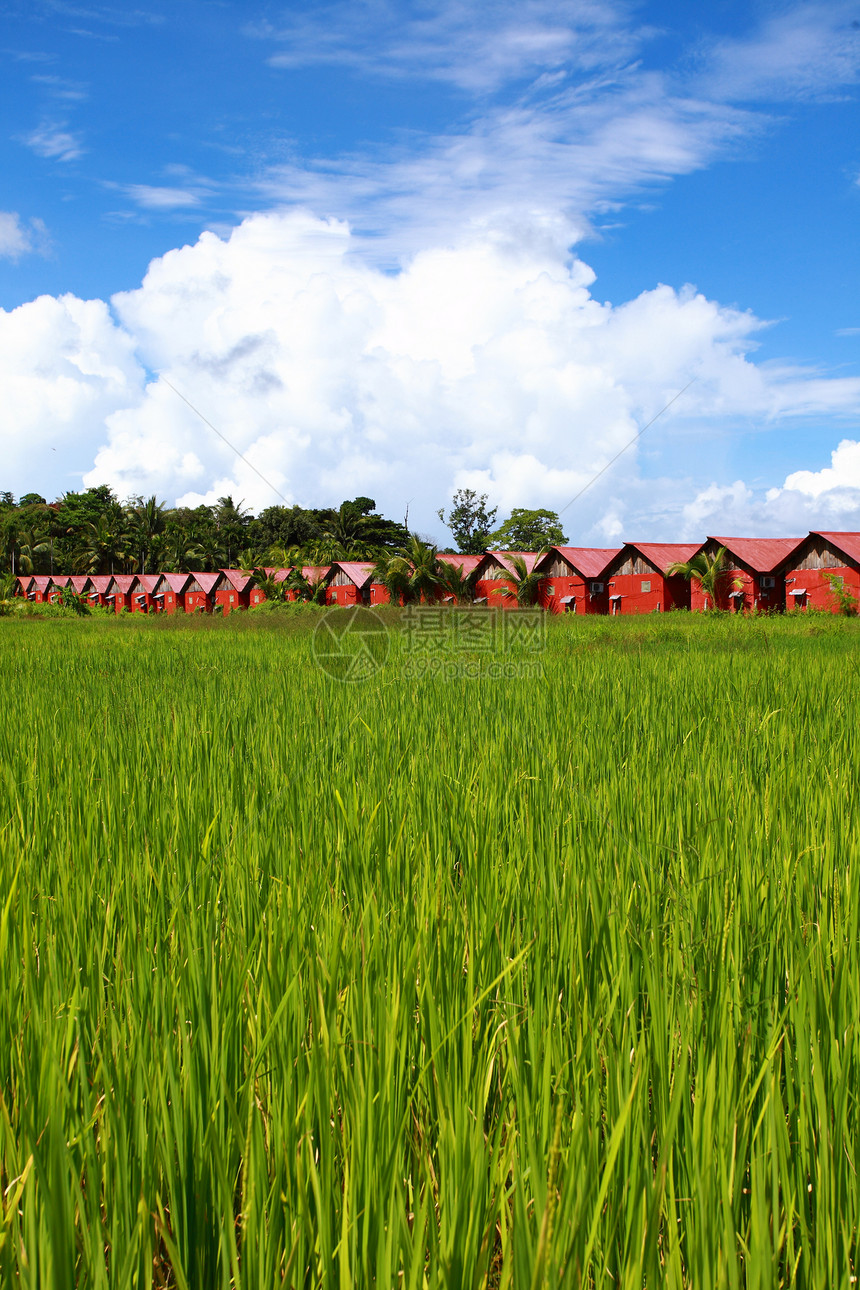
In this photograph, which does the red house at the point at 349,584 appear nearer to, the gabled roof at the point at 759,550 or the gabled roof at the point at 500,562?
the gabled roof at the point at 500,562

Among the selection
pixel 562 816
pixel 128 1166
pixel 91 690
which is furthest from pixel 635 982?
pixel 91 690

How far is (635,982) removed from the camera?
129 centimetres

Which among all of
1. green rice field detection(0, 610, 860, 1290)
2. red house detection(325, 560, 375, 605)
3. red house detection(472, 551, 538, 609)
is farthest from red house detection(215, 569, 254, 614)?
green rice field detection(0, 610, 860, 1290)

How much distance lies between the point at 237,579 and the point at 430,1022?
38.3m

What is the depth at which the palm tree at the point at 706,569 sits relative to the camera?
25.9 m

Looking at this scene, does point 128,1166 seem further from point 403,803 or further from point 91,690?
point 91,690

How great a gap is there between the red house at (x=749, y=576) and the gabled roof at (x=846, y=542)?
133 centimetres

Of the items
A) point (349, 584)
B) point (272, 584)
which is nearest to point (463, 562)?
point (349, 584)

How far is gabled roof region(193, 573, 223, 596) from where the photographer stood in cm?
4056

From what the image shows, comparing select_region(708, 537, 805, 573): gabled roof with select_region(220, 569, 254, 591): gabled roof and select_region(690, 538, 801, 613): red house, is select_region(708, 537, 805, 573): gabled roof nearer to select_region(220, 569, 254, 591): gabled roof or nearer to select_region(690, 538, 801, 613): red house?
select_region(690, 538, 801, 613): red house

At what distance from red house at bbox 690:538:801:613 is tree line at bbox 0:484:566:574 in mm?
21636

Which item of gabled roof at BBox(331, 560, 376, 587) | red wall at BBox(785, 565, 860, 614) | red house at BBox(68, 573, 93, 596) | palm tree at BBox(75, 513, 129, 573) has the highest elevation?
palm tree at BBox(75, 513, 129, 573)

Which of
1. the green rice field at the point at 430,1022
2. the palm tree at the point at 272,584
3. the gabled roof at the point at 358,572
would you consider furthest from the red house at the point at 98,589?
the green rice field at the point at 430,1022

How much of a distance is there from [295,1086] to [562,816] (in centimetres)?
140
